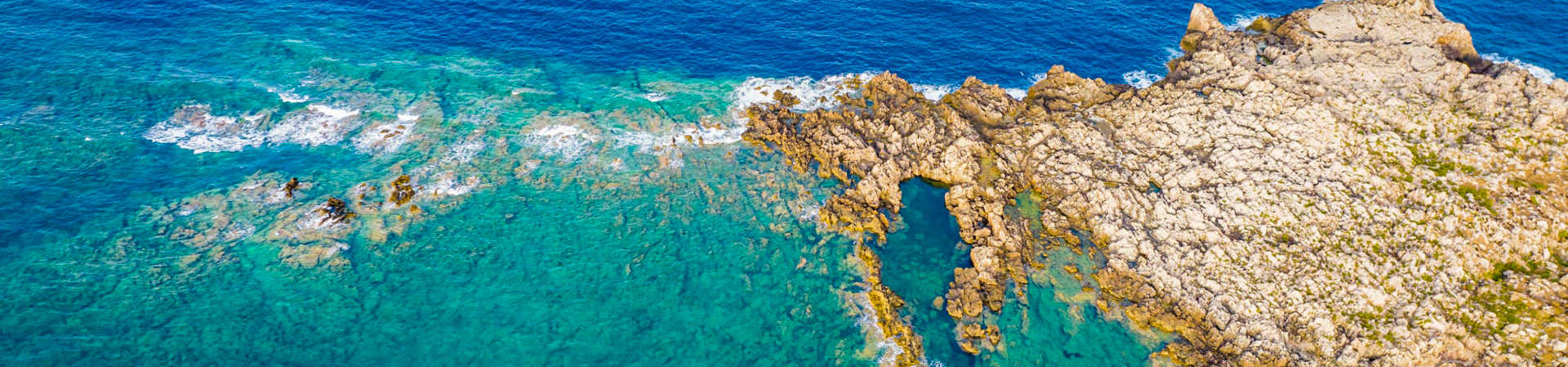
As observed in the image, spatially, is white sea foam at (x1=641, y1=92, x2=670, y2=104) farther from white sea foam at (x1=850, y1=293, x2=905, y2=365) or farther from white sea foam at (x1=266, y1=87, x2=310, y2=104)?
white sea foam at (x1=850, y1=293, x2=905, y2=365)

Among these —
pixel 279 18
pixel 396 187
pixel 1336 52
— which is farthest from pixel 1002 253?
pixel 279 18

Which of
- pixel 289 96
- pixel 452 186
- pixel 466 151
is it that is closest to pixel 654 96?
pixel 466 151

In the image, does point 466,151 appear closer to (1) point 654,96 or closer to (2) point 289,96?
(1) point 654,96

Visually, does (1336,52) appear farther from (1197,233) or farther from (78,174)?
(78,174)

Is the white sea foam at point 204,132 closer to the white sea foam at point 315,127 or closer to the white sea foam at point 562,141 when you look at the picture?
the white sea foam at point 315,127

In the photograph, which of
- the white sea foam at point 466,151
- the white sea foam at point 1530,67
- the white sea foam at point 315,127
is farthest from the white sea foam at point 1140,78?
the white sea foam at point 315,127

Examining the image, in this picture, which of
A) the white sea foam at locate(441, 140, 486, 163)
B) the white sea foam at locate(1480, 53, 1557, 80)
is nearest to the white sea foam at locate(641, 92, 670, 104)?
the white sea foam at locate(441, 140, 486, 163)
